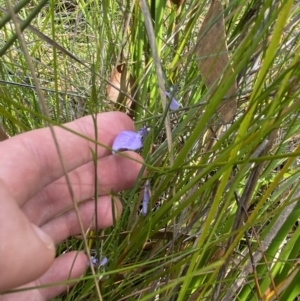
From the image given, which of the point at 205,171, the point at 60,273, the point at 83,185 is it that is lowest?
the point at 60,273

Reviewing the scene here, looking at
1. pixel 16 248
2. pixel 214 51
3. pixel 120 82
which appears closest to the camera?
pixel 16 248

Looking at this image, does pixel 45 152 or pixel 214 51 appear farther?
pixel 45 152

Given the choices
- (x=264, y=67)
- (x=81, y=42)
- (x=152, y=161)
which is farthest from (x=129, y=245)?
(x=81, y=42)

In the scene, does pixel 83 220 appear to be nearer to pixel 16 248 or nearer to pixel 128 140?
pixel 128 140

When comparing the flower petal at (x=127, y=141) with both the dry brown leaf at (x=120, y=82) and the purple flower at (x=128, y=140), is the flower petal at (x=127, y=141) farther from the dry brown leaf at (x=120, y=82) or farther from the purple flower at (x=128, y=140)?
the dry brown leaf at (x=120, y=82)

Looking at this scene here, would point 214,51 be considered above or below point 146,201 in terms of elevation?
above

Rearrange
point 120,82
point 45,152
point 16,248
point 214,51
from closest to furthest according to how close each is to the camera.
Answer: point 16,248 → point 214,51 → point 45,152 → point 120,82

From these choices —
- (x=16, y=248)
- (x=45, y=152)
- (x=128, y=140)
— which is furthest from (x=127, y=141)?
(x=16, y=248)

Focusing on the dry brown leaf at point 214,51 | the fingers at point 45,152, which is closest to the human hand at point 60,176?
the fingers at point 45,152
